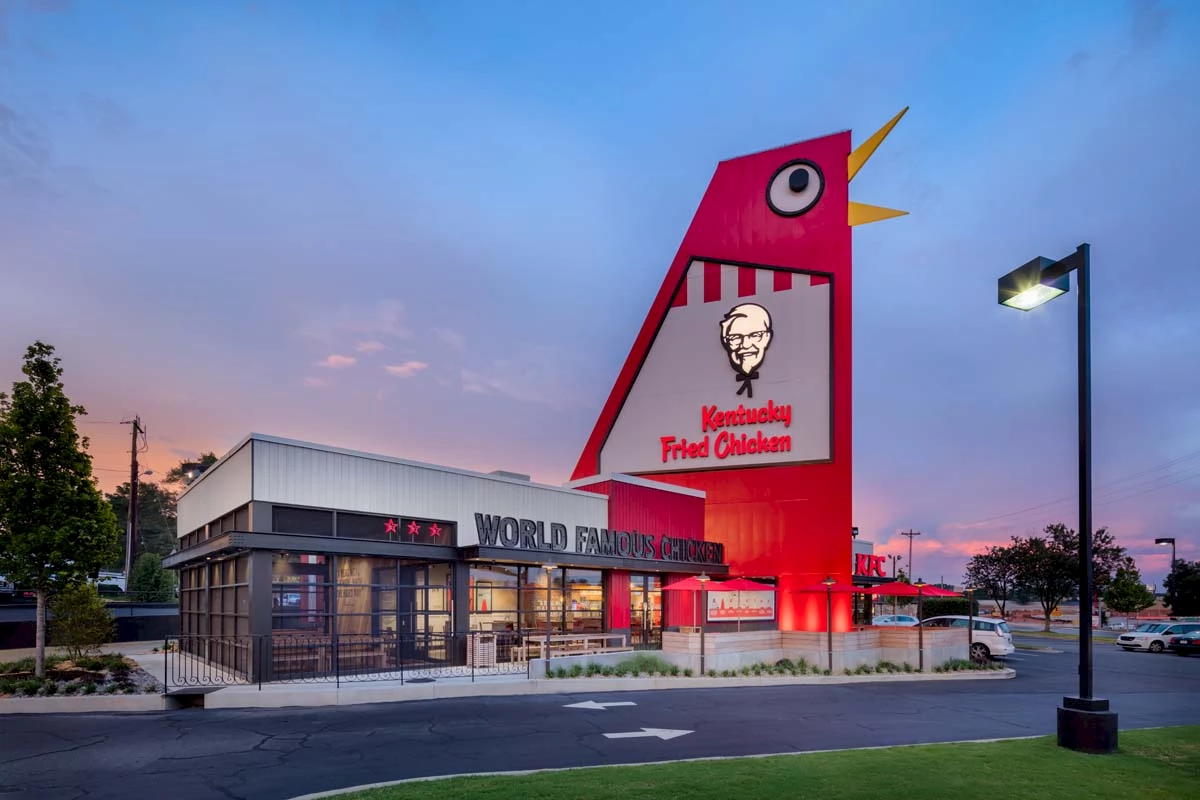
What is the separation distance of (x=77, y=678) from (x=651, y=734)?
14.1 m

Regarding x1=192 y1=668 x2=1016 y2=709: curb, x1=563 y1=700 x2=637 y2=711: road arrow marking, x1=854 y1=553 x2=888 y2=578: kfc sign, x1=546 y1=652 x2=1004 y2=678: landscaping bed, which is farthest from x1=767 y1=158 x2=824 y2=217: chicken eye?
x1=563 y1=700 x2=637 y2=711: road arrow marking

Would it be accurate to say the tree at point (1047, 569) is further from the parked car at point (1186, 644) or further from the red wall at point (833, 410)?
the red wall at point (833, 410)

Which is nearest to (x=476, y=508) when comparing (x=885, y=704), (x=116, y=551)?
(x=116, y=551)

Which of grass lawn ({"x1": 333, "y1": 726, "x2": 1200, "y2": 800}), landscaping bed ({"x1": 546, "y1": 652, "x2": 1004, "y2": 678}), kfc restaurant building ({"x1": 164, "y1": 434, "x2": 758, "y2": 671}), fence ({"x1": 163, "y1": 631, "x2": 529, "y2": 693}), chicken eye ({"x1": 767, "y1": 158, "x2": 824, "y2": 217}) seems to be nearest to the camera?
grass lawn ({"x1": 333, "y1": 726, "x2": 1200, "y2": 800})

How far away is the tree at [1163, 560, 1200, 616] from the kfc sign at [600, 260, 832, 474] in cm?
5118

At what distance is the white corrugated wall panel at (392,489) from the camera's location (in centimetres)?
2025

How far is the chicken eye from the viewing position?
117 feet

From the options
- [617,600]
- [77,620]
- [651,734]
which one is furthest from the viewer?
[617,600]

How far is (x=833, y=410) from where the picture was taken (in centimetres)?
3362

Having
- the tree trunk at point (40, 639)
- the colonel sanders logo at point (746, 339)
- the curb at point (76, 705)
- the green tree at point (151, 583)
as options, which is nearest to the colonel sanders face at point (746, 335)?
the colonel sanders logo at point (746, 339)

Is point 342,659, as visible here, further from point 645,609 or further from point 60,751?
point 645,609

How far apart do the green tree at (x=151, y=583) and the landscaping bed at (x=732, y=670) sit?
110 ft

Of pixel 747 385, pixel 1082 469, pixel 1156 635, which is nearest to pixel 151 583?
pixel 747 385

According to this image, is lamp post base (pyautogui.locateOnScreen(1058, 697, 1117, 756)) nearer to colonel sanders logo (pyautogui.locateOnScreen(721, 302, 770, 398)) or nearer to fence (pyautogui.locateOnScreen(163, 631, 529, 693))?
fence (pyautogui.locateOnScreen(163, 631, 529, 693))
